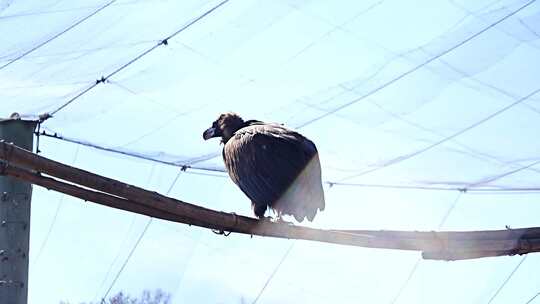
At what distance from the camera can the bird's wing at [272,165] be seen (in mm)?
4297

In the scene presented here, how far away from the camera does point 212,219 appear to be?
322 cm

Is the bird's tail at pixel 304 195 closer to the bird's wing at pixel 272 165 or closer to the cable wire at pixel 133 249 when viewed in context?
the bird's wing at pixel 272 165

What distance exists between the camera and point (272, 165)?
14.1 feet

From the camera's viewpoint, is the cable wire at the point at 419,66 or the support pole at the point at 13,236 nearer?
the support pole at the point at 13,236

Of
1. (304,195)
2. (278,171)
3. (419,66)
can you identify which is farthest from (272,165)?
(419,66)

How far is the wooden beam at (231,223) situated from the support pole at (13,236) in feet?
6.27

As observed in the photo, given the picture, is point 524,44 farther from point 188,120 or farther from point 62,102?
point 62,102

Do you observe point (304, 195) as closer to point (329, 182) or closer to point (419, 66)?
point (419, 66)

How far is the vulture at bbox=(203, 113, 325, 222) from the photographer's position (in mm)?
4301

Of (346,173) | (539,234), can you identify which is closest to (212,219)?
(539,234)

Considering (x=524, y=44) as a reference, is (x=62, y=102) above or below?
above

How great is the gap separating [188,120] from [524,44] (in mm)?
1728

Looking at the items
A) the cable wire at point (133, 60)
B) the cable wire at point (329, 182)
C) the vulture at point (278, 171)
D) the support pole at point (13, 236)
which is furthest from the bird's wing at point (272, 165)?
the cable wire at point (329, 182)

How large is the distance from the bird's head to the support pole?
0.89 meters
